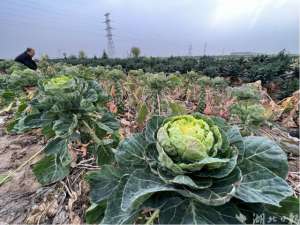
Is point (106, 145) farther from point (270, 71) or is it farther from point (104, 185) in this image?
point (270, 71)

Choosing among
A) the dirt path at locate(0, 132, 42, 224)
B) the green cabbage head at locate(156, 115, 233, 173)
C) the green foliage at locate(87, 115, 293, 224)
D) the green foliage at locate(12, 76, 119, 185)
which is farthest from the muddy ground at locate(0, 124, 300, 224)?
the green cabbage head at locate(156, 115, 233, 173)

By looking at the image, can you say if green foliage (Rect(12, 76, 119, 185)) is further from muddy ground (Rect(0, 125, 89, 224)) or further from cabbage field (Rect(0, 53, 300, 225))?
muddy ground (Rect(0, 125, 89, 224))

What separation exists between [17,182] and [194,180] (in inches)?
58.0

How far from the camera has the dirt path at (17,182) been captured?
1520mm

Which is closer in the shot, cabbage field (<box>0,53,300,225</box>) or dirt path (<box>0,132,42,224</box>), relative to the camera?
cabbage field (<box>0,53,300,225</box>)

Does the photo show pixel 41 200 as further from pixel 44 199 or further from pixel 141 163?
pixel 141 163

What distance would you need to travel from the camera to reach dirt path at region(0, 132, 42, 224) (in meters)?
1.52

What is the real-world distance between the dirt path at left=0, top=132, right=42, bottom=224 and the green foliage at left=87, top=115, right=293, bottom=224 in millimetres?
935

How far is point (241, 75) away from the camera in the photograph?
546 cm

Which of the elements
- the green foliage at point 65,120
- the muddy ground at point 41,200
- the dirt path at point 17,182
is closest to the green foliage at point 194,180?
the green foliage at point 65,120

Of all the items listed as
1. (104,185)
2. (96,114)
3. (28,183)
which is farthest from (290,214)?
(28,183)

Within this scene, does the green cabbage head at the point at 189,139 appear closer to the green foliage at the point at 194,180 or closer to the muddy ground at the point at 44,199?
the green foliage at the point at 194,180

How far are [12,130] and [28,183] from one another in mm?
442

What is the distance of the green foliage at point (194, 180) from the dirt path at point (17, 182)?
935 mm
